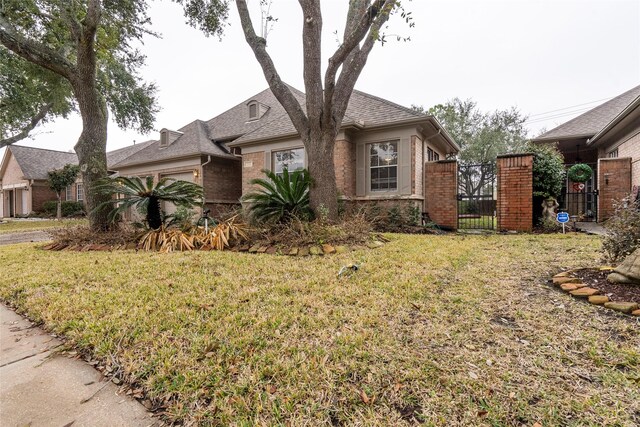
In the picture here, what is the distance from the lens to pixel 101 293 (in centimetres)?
280

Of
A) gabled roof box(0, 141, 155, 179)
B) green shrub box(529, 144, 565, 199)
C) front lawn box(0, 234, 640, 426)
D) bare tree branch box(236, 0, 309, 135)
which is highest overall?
gabled roof box(0, 141, 155, 179)

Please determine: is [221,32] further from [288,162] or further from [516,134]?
[516,134]

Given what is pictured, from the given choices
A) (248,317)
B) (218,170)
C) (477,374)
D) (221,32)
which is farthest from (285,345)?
(218,170)

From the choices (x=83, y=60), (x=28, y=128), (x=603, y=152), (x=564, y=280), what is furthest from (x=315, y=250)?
(x=28, y=128)

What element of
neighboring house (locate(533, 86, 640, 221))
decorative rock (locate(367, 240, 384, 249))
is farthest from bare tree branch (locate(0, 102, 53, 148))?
neighboring house (locate(533, 86, 640, 221))

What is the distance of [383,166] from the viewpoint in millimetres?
9164

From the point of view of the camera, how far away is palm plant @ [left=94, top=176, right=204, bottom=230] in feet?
18.2

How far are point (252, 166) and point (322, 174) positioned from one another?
5948 millimetres

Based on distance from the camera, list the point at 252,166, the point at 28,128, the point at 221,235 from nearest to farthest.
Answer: the point at 221,235, the point at 252,166, the point at 28,128

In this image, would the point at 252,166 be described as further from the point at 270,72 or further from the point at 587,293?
the point at 587,293

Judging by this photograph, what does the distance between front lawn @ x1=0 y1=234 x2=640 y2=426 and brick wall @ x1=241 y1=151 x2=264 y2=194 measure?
298 inches

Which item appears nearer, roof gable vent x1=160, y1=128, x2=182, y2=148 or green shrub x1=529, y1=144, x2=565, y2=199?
green shrub x1=529, y1=144, x2=565, y2=199

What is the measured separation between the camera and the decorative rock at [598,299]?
7.97 ft

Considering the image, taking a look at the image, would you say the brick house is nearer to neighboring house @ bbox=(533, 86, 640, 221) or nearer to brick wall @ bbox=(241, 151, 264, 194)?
brick wall @ bbox=(241, 151, 264, 194)
